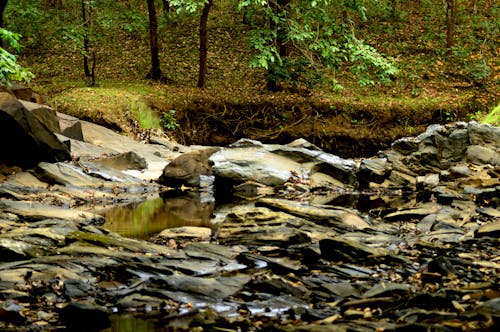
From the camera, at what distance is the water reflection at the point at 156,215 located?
9.64 metres

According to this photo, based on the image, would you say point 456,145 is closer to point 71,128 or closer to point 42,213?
point 42,213

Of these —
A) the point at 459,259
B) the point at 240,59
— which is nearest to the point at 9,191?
the point at 459,259

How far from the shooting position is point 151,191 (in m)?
14.1

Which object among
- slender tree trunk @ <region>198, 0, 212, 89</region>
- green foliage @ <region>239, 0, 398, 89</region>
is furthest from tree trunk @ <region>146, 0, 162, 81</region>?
green foliage @ <region>239, 0, 398, 89</region>

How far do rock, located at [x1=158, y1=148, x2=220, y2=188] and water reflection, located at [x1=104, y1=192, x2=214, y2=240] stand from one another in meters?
1.61

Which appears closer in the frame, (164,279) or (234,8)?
(164,279)

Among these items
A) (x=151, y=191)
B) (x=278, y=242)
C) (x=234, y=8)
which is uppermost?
(x=234, y=8)

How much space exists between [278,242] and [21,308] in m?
3.84

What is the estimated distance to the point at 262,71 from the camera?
1064 inches

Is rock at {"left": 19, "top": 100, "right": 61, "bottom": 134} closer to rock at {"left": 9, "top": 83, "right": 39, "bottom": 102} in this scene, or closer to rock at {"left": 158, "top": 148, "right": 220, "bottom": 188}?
rock at {"left": 9, "top": 83, "right": 39, "bottom": 102}

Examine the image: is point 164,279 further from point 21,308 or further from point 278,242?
point 278,242

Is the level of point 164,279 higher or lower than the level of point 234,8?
lower

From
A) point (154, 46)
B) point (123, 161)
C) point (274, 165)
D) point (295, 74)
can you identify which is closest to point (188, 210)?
point (274, 165)

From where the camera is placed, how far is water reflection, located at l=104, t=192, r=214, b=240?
9.64 metres
